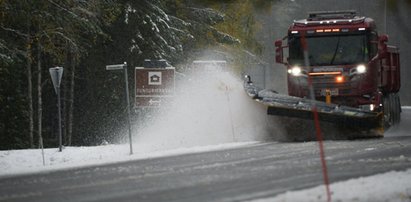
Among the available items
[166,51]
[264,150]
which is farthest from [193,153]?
[166,51]

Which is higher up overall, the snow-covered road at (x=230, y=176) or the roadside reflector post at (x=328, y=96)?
the roadside reflector post at (x=328, y=96)

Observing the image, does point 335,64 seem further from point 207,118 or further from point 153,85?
point 153,85

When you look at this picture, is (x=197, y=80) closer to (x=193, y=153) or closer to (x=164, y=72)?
(x=164, y=72)

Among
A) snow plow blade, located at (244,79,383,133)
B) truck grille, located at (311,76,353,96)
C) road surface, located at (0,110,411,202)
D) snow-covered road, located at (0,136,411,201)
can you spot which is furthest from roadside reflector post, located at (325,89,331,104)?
road surface, located at (0,110,411,202)

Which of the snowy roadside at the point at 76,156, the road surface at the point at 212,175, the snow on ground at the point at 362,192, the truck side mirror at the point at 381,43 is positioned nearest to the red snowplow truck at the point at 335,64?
the truck side mirror at the point at 381,43

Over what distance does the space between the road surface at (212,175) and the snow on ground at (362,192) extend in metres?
0.41

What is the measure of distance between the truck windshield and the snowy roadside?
9.68ft

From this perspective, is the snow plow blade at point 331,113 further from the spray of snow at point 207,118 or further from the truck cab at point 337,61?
the truck cab at point 337,61

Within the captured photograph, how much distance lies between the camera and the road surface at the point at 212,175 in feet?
32.8

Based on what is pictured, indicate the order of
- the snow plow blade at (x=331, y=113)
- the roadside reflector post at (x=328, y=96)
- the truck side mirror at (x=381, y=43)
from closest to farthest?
the snow plow blade at (x=331, y=113)
the roadside reflector post at (x=328, y=96)
the truck side mirror at (x=381, y=43)

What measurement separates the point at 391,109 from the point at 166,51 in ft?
30.2

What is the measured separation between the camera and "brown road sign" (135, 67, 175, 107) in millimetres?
19922

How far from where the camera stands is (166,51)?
29859 millimetres

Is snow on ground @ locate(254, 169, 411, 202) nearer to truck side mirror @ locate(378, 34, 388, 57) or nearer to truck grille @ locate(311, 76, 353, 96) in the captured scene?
truck grille @ locate(311, 76, 353, 96)
